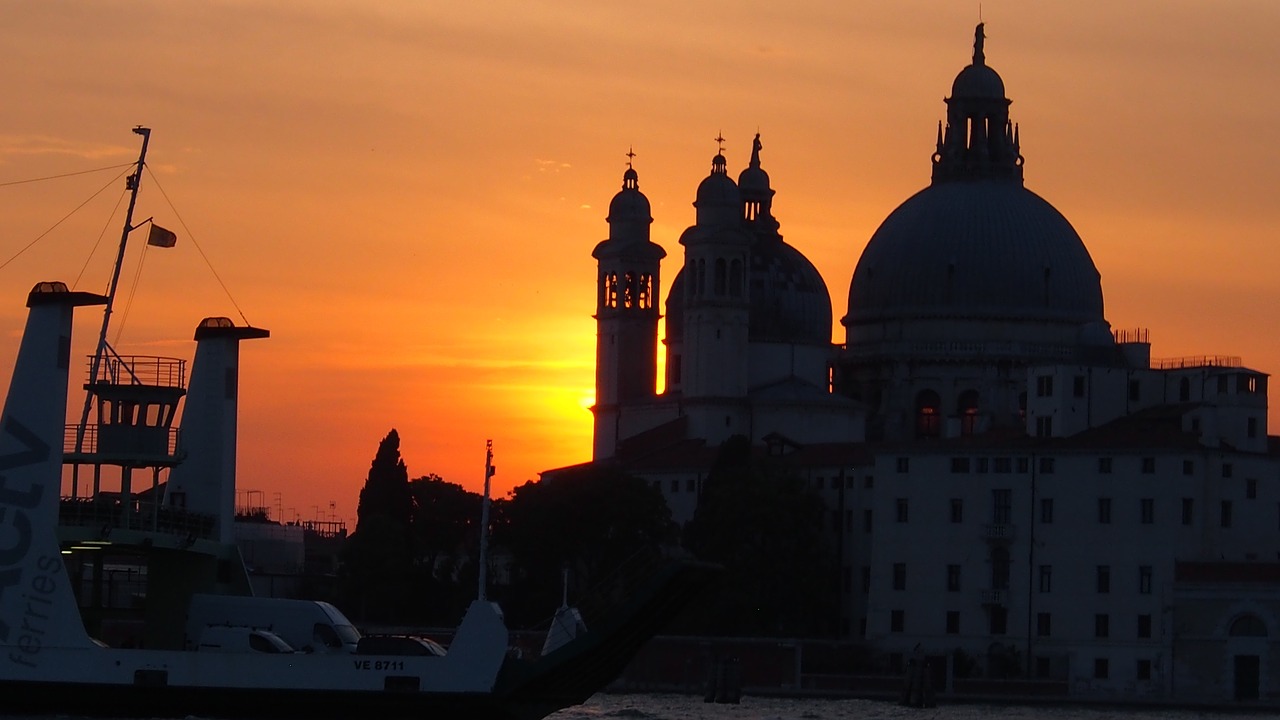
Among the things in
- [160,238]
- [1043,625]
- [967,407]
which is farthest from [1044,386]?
[160,238]

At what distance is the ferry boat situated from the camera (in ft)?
145

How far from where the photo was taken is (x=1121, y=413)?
306 feet

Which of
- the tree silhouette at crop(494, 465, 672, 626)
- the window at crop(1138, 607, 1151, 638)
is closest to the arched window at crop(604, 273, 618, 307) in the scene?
the tree silhouette at crop(494, 465, 672, 626)

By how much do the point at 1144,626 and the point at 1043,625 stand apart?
3.27 meters

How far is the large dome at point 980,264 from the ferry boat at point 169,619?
64.2 meters

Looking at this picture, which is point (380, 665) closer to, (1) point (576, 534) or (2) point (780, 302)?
(1) point (576, 534)

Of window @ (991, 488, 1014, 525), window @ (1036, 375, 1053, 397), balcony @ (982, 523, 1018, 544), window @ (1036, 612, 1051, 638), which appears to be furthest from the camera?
window @ (1036, 375, 1053, 397)

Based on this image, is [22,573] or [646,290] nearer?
[22,573]

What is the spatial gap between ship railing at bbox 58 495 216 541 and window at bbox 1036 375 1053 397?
48.2m

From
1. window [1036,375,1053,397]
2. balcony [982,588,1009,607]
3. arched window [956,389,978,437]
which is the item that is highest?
arched window [956,389,978,437]

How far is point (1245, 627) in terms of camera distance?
275 ft

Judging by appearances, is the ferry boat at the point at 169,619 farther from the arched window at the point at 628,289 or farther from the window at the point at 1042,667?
the arched window at the point at 628,289

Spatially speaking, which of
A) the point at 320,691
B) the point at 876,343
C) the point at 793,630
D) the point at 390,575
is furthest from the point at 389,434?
the point at 320,691

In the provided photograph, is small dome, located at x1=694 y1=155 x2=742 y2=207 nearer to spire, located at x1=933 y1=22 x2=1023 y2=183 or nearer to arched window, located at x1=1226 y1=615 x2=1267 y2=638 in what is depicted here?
spire, located at x1=933 y1=22 x2=1023 y2=183
